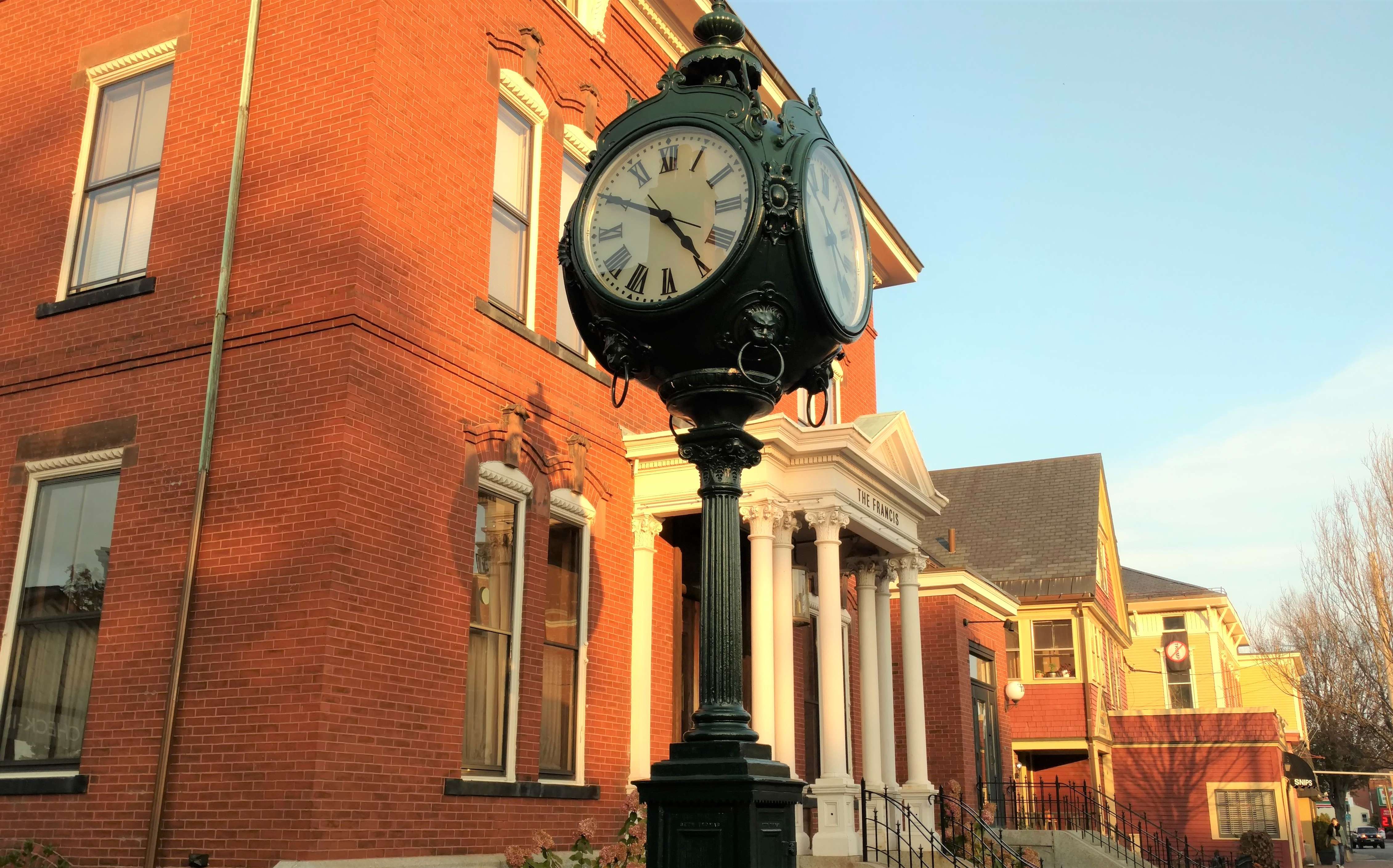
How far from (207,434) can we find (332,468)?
1309mm

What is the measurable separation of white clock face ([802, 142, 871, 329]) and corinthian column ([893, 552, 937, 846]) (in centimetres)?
1157

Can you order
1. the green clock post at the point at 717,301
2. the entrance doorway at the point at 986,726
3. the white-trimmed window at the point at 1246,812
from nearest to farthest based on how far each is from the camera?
the green clock post at the point at 717,301
the entrance doorway at the point at 986,726
the white-trimmed window at the point at 1246,812

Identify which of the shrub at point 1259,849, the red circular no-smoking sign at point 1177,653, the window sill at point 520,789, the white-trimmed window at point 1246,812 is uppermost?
the red circular no-smoking sign at point 1177,653

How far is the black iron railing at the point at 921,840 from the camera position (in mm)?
13484

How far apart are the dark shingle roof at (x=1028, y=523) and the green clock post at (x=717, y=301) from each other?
25.8m

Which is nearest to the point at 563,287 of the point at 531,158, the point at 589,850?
the point at 531,158

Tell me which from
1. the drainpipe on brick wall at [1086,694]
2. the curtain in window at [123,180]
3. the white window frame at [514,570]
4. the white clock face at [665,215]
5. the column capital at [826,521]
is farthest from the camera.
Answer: the drainpipe on brick wall at [1086,694]

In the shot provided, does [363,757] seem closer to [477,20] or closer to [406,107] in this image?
[406,107]

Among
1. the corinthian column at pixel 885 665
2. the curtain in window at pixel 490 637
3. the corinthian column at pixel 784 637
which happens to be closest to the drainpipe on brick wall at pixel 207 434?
the curtain in window at pixel 490 637

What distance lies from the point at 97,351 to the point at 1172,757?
29668mm

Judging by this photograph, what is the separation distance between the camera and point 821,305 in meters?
3.81

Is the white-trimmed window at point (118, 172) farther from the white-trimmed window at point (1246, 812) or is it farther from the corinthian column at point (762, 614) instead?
the white-trimmed window at point (1246, 812)

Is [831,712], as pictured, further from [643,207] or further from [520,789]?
[643,207]

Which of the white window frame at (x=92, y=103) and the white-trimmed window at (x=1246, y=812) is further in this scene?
the white-trimmed window at (x=1246, y=812)
